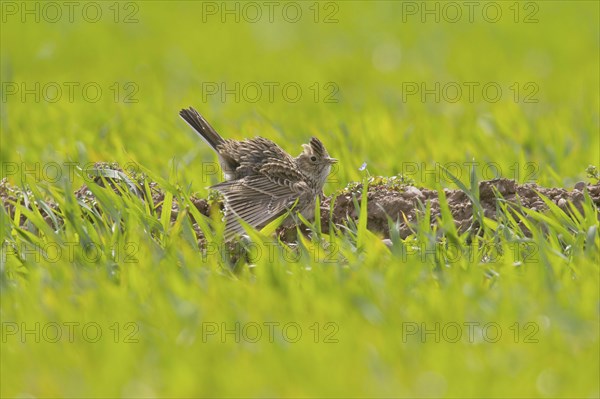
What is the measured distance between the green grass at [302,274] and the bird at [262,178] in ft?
0.71

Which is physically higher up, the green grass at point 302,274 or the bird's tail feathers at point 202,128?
the bird's tail feathers at point 202,128

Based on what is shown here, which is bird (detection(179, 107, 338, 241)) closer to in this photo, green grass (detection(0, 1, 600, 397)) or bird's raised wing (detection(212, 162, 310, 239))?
bird's raised wing (detection(212, 162, 310, 239))

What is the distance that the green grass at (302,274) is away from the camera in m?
4.98

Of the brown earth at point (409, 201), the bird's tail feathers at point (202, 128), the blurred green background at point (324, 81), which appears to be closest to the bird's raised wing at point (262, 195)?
the brown earth at point (409, 201)

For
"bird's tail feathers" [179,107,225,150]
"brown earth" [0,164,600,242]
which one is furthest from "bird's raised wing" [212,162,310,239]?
"bird's tail feathers" [179,107,225,150]

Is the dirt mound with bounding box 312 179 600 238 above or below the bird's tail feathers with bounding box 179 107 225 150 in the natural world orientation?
below

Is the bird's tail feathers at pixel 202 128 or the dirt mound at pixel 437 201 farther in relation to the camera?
the bird's tail feathers at pixel 202 128

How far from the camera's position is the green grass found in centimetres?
498

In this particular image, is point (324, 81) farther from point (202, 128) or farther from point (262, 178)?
point (262, 178)

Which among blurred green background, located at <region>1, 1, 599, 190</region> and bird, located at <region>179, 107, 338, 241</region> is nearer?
bird, located at <region>179, 107, 338, 241</region>

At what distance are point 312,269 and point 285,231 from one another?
4.75 feet

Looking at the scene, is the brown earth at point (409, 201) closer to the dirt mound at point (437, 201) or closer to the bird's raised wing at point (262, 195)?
the dirt mound at point (437, 201)

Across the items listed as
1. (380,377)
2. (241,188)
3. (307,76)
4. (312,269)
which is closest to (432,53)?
(307,76)

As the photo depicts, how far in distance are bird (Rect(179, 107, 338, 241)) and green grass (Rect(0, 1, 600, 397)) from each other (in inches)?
8.5
